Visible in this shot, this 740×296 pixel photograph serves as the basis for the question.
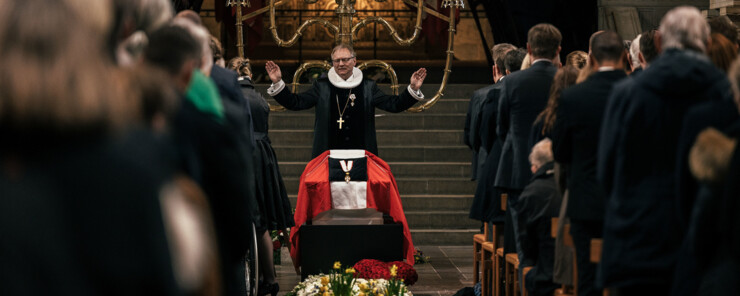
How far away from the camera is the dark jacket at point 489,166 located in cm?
618

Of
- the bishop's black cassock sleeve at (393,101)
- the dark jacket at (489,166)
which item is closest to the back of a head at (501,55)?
the dark jacket at (489,166)

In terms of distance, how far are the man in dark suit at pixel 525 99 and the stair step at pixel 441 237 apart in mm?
4797

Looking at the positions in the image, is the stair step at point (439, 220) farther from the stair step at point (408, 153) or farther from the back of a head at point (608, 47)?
the back of a head at point (608, 47)

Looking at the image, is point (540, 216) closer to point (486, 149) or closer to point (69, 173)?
point (486, 149)

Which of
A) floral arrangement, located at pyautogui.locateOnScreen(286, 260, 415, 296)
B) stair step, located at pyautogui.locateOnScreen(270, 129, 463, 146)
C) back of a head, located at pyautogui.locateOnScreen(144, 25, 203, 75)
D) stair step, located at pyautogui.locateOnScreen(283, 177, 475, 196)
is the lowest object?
stair step, located at pyautogui.locateOnScreen(283, 177, 475, 196)

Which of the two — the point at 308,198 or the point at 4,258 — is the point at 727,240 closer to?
the point at 4,258

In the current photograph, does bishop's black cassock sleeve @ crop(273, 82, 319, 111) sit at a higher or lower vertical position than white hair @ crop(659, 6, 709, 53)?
lower

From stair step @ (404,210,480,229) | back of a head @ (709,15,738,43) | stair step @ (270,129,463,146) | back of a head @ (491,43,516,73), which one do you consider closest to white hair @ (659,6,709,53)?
back of a head @ (709,15,738,43)

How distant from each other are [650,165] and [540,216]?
1436 mm

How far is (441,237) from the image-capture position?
10328 mm

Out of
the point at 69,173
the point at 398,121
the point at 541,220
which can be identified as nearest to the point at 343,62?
the point at 541,220

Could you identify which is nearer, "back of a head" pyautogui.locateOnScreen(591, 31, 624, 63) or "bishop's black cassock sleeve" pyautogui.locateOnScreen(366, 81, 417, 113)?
"back of a head" pyautogui.locateOnScreen(591, 31, 624, 63)

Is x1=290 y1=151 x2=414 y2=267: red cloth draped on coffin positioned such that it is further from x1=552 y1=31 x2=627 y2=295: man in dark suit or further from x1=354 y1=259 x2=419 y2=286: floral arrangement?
x1=552 y1=31 x2=627 y2=295: man in dark suit

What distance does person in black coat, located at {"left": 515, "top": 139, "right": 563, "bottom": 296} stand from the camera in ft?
15.4
